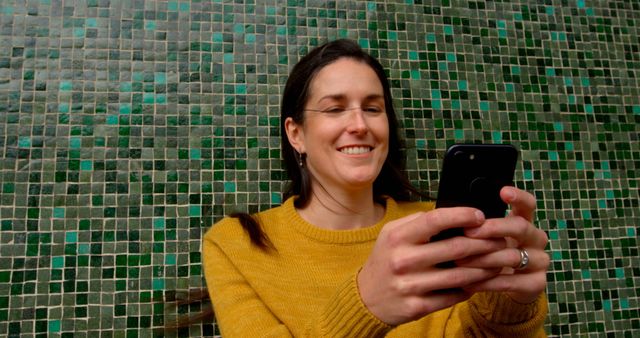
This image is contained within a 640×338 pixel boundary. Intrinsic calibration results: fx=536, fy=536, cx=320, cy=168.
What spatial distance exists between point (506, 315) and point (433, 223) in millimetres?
282

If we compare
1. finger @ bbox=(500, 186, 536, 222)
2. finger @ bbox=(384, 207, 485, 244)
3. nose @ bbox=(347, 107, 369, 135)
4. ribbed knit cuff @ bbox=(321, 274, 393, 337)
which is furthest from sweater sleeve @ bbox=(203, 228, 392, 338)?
nose @ bbox=(347, 107, 369, 135)

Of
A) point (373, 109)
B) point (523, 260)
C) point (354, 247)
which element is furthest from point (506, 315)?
point (373, 109)

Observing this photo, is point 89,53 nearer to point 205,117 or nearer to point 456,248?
point 205,117

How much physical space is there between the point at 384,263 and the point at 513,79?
0.92 m

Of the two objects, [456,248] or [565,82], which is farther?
[565,82]

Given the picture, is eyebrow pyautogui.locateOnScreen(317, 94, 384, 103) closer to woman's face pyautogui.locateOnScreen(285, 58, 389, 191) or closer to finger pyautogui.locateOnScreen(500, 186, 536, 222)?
woman's face pyautogui.locateOnScreen(285, 58, 389, 191)

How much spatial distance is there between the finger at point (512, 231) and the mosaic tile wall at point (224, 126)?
1.96 ft

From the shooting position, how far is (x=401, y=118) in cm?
130

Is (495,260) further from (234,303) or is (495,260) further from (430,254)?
(234,303)

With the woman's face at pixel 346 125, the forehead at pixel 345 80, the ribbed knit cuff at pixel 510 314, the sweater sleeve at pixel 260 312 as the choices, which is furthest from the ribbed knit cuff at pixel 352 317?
the forehead at pixel 345 80

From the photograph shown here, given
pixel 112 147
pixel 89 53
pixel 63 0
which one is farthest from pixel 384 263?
pixel 63 0

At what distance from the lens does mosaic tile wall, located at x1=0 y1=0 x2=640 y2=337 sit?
3.68 ft

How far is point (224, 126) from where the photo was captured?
1.22 meters

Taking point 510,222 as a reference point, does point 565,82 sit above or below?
above
